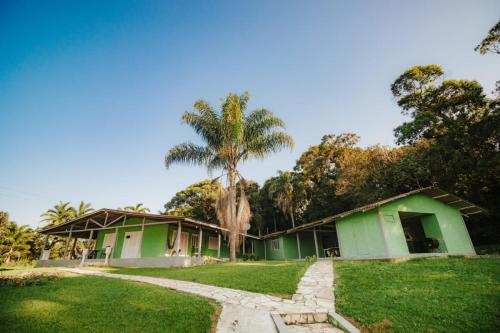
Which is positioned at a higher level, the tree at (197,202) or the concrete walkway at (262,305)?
the tree at (197,202)

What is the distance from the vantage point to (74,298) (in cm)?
573

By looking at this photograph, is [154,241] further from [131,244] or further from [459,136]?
[459,136]

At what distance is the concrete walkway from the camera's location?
167 inches

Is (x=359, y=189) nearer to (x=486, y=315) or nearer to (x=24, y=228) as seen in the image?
(x=486, y=315)

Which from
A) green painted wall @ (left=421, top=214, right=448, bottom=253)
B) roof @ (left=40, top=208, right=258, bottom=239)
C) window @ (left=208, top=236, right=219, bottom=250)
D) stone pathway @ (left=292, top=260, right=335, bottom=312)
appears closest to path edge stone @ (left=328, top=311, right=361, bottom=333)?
stone pathway @ (left=292, top=260, right=335, bottom=312)

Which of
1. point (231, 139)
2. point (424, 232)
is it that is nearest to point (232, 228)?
point (231, 139)

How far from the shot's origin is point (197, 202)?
33812mm

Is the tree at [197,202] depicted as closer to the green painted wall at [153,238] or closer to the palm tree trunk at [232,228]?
the green painted wall at [153,238]

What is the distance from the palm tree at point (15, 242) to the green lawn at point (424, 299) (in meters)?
43.3

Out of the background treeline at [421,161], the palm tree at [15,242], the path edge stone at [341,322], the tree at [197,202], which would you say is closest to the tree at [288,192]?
the background treeline at [421,161]

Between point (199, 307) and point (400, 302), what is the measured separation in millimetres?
4403

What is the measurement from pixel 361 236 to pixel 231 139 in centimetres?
Answer: 1027

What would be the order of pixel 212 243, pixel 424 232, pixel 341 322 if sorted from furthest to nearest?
pixel 212 243 → pixel 424 232 → pixel 341 322

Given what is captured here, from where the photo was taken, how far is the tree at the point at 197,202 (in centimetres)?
3259
